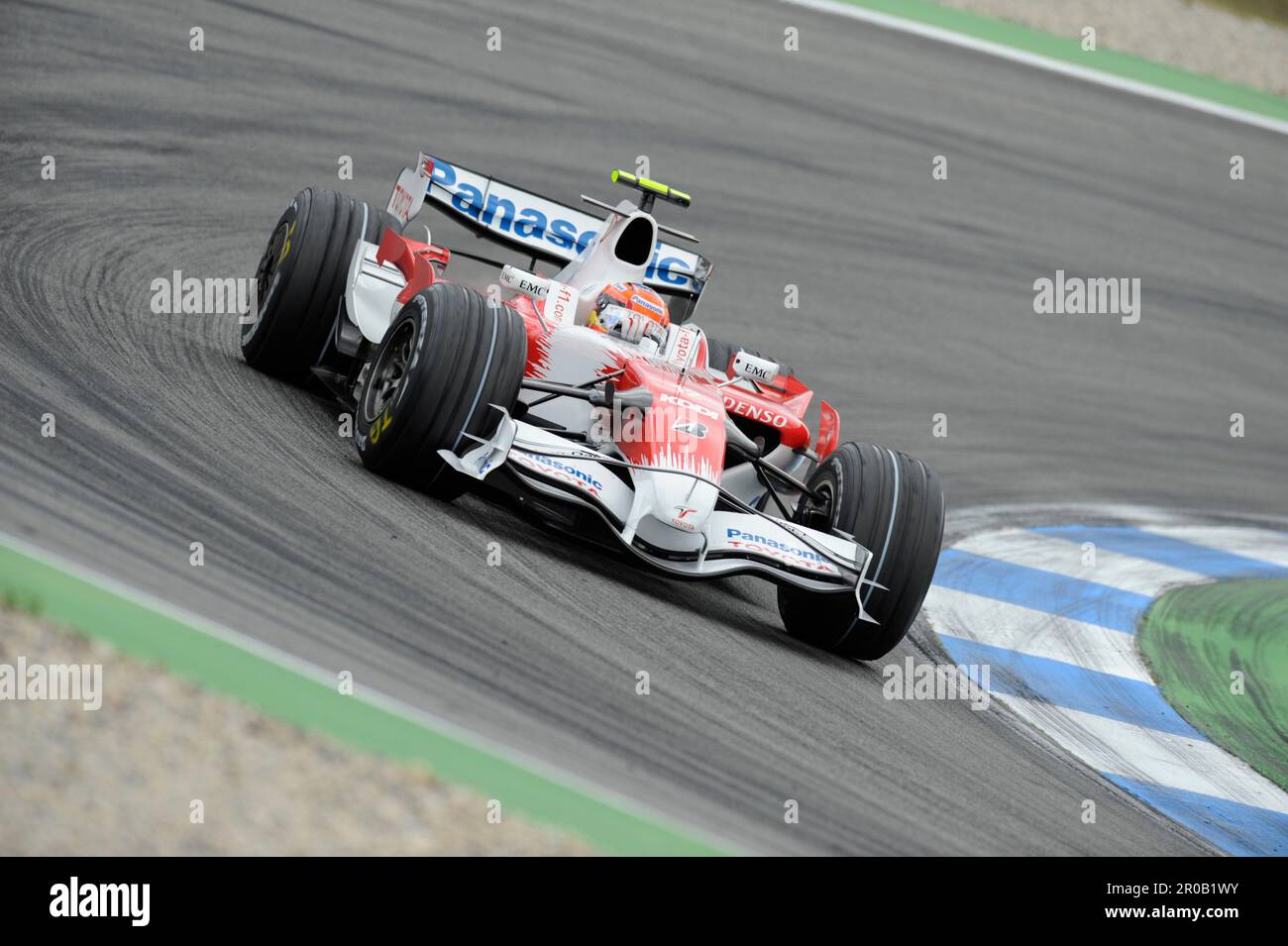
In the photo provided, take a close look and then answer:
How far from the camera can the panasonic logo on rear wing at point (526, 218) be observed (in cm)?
973

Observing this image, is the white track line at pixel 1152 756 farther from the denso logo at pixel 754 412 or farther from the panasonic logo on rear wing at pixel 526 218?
the panasonic logo on rear wing at pixel 526 218

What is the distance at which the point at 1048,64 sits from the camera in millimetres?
21562

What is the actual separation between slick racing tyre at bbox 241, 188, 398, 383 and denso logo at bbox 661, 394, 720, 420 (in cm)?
232

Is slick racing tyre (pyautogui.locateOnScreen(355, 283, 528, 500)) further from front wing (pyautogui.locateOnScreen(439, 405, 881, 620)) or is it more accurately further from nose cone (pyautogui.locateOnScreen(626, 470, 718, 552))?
nose cone (pyautogui.locateOnScreen(626, 470, 718, 552))

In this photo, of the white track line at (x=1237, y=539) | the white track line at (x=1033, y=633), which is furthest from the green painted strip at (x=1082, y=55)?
the white track line at (x=1033, y=633)

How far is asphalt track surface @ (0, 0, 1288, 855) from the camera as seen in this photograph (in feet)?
20.3

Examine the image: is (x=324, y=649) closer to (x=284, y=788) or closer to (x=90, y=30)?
(x=284, y=788)

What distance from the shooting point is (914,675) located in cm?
827
